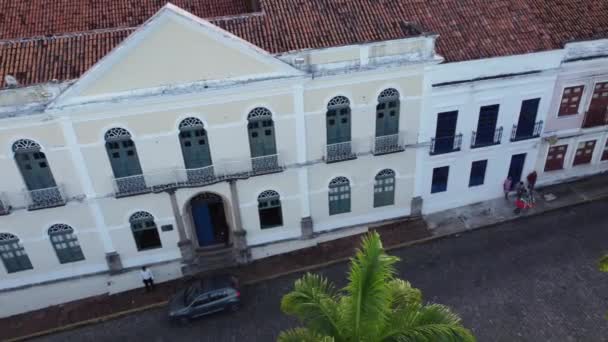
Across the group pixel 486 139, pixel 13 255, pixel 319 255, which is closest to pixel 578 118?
pixel 486 139

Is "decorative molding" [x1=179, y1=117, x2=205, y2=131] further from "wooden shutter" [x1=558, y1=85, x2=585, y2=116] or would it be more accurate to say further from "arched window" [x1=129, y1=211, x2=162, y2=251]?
"wooden shutter" [x1=558, y1=85, x2=585, y2=116]

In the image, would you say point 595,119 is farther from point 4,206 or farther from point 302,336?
point 4,206

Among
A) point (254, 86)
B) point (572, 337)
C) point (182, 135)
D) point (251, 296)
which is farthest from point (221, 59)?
point (572, 337)

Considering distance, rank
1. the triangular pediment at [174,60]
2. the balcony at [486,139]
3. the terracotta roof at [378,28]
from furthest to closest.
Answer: the balcony at [486,139] < the terracotta roof at [378,28] < the triangular pediment at [174,60]

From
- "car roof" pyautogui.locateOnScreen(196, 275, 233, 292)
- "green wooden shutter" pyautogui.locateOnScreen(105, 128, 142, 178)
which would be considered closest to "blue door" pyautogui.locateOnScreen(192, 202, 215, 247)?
"car roof" pyautogui.locateOnScreen(196, 275, 233, 292)

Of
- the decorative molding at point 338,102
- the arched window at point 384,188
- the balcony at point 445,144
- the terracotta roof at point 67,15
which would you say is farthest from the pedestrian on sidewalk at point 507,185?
the terracotta roof at point 67,15

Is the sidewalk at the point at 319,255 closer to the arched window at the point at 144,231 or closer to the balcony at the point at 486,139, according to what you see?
the arched window at the point at 144,231
